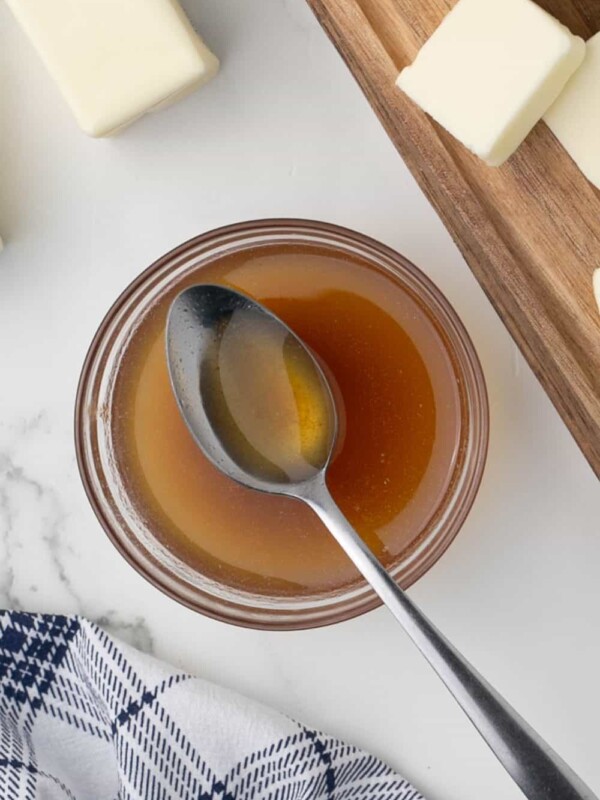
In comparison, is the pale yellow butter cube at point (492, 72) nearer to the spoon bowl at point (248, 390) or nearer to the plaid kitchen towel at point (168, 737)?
the spoon bowl at point (248, 390)

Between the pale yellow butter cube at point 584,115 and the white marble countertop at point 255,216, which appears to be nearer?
the pale yellow butter cube at point 584,115

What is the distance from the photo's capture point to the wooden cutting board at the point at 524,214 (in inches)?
31.8

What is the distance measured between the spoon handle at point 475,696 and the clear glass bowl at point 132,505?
0.06m

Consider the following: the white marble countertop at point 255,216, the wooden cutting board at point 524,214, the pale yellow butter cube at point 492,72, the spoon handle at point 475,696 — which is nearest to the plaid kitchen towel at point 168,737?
the white marble countertop at point 255,216

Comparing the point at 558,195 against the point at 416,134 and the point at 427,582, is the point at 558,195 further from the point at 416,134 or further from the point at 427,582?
the point at 427,582

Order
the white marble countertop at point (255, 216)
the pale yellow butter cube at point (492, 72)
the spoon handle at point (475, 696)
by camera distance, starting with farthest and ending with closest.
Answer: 1. the white marble countertop at point (255, 216)
2. the pale yellow butter cube at point (492, 72)
3. the spoon handle at point (475, 696)

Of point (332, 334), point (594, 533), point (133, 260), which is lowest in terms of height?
point (594, 533)

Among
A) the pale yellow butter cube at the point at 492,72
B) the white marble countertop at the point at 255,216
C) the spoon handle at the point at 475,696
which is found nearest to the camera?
the spoon handle at the point at 475,696

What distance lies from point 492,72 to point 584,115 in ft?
0.25

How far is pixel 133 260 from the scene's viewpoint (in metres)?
0.91

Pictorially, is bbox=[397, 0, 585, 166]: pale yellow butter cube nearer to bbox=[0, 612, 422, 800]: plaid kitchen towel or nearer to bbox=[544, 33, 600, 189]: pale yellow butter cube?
bbox=[544, 33, 600, 189]: pale yellow butter cube

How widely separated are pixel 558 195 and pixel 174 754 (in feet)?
1.87

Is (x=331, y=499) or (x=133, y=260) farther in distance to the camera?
(x=133, y=260)

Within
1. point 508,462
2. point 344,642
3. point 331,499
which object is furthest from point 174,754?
point 508,462
